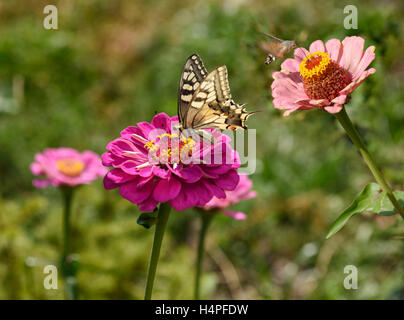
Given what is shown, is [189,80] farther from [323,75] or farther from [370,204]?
[370,204]

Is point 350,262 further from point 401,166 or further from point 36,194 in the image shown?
point 36,194

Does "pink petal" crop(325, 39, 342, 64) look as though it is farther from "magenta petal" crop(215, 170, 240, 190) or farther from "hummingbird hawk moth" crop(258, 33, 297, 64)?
"magenta petal" crop(215, 170, 240, 190)

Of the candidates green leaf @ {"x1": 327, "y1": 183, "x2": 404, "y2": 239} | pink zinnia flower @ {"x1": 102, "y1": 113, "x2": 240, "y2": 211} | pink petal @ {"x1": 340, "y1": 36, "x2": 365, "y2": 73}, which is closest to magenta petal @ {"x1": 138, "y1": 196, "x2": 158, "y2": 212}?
pink zinnia flower @ {"x1": 102, "y1": 113, "x2": 240, "y2": 211}

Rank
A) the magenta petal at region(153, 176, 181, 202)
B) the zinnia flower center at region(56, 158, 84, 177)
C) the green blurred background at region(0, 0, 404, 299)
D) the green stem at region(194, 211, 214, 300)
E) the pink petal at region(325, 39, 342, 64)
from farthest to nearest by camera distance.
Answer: the green blurred background at region(0, 0, 404, 299) → the zinnia flower center at region(56, 158, 84, 177) → the green stem at region(194, 211, 214, 300) → the pink petal at region(325, 39, 342, 64) → the magenta petal at region(153, 176, 181, 202)

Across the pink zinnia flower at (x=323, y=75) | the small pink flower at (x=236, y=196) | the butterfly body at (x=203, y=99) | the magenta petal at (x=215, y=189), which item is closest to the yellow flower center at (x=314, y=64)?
the pink zinnia flower at (x=323, y=75)
